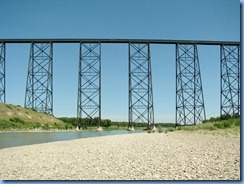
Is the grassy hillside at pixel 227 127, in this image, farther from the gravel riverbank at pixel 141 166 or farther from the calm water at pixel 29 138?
the calm water at pixel 29 138

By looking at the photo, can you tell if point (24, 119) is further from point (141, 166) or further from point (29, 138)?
point (141, 166)

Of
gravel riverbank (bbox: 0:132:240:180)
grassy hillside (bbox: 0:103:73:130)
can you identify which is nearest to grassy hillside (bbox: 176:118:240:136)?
gravel riverbank (bbox: 0:132:240:180)

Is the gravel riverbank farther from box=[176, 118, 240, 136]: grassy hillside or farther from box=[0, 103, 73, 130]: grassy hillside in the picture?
box=[0, 103, 73, 130]: grassy hillside

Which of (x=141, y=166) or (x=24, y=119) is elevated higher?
(x=24, y=119)

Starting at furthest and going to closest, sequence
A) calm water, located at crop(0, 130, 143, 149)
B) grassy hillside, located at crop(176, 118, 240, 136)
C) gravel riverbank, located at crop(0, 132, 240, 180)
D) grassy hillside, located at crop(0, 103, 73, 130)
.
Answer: grassy hillside, located at crop(0, 103, 73, 130)
calm water, located at crop(0, 130, 143, 149)
grassy hillside, located at crop(176, 118, 240, 136)
gravel riverbank, located at crop(0, 132, 240, 180)

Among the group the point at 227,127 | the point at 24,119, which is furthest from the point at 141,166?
the point at 24,119

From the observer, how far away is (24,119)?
27.5m

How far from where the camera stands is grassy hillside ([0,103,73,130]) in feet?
83.8

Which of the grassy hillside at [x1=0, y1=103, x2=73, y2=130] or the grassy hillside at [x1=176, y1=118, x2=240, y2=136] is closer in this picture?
the grassy hillside at [x1=176, y1=118, x2=240, y2=136]

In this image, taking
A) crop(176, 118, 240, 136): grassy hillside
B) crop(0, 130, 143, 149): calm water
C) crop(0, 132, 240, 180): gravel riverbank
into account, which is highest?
crop(176, 118, 240, 136): grassy hillside

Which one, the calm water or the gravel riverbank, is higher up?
the gravel riverbank

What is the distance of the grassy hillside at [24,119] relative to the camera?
1005 inches

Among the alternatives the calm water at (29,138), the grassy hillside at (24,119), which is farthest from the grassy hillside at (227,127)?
the grassy hillside at (24,119)

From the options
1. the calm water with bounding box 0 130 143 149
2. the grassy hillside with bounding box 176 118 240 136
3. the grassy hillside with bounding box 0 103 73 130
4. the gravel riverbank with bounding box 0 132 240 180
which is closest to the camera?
the gravel riverbank with bounding box 0 132 240 180
